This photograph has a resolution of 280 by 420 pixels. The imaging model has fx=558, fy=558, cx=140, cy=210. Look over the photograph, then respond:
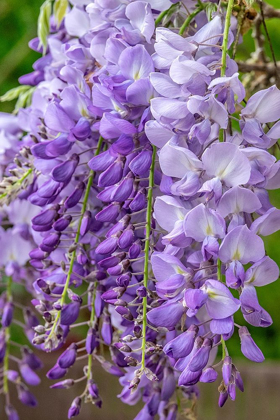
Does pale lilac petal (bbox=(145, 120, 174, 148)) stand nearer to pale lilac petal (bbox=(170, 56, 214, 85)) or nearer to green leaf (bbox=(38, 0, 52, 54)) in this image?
pale lilac petal (bbox=(170, 56, 214, 85))

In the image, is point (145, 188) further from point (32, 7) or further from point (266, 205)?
point (32, 7)

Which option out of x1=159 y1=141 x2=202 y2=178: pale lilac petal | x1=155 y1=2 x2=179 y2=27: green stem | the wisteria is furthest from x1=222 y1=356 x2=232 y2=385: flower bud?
Answer: x1=155 y1=2 x2=179 y2=27: green stem

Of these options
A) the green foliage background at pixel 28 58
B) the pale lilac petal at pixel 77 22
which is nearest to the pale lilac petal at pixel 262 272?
the pale lilac petal at pixel 77 22

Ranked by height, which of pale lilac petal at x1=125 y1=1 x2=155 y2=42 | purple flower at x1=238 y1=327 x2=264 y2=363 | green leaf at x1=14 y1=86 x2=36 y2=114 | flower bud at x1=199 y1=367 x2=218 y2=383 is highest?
pale lilac petal at x1=125 y1=1 x2=155 y2=42

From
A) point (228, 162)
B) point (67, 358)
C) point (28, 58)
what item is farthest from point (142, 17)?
point (28, 58)

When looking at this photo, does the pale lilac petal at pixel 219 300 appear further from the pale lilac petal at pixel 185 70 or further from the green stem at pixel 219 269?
the pale lilac petal at pixel 185 70

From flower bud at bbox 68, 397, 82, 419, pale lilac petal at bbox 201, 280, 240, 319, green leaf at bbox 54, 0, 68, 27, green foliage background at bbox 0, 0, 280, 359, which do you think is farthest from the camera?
green foliage background at bbox 0, 0, 280, 359
